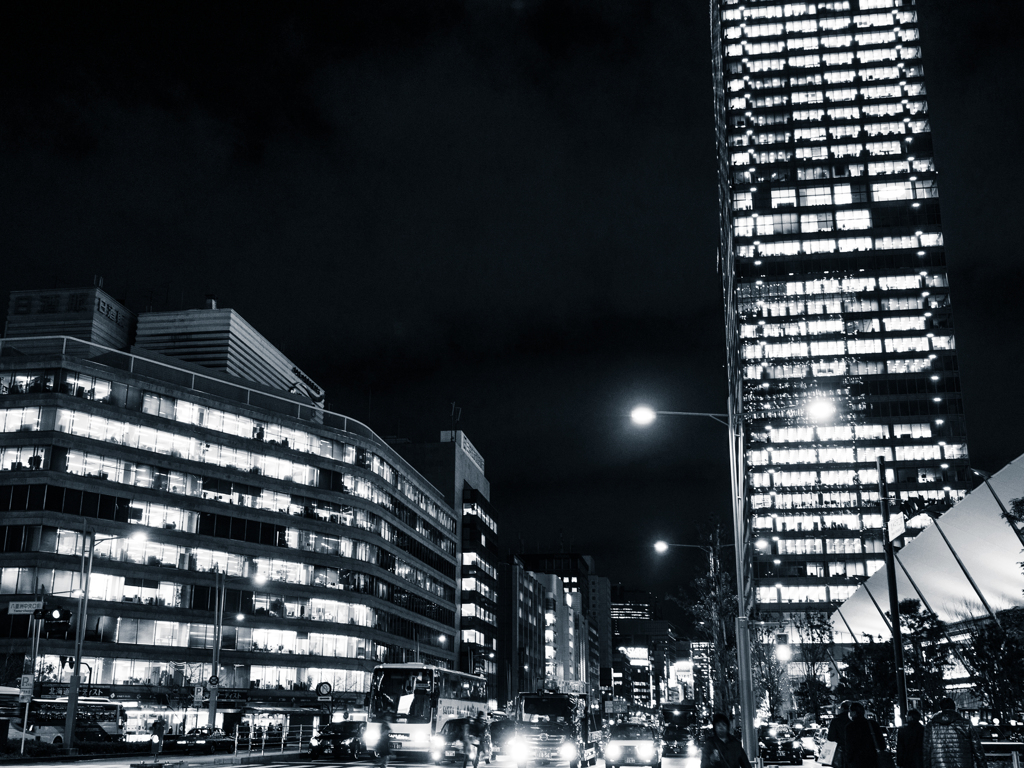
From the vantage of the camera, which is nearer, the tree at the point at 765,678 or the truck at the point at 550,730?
the truck at the point at 550,730

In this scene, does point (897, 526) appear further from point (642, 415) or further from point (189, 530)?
point (189, 530)

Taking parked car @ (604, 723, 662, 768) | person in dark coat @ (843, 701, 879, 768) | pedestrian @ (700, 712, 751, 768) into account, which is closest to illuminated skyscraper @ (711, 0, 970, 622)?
parked car @ (604, 723, 662, 768)

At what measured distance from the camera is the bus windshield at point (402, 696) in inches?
1607

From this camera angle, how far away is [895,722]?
44156 millimetres

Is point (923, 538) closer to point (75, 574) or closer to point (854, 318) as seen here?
point (75, 574)

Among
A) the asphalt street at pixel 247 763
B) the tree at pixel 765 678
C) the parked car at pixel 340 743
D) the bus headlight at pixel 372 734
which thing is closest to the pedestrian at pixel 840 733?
the asphalt street at pixel 247 763

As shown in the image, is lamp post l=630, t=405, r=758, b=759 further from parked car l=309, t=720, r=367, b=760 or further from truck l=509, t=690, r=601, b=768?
parked car l=309, t=720, r=367, b=760

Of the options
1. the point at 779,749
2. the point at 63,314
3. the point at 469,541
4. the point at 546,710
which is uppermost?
the point at 63,314

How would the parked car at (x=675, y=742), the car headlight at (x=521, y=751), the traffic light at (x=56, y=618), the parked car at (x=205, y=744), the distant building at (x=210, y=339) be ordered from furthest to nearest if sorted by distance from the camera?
the distant building at (x=210, y=339)
the parked car at (x=675, y=742)
the parked car at (x=205, y=744)
the traffic light at (x=56, y=618)
the car headlight at (x=521, y=751)

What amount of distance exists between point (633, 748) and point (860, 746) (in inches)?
755

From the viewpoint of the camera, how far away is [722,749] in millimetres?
12625

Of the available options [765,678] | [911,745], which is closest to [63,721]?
[911,745]

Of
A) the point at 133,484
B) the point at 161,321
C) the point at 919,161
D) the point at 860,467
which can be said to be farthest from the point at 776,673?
the point at 161,321

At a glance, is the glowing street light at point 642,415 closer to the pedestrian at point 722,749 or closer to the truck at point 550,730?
the pedestrian at point 722,749
